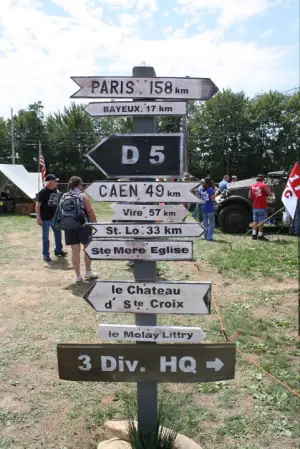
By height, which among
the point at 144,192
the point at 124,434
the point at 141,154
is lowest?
the point at 124,434

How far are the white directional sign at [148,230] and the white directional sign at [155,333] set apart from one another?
1.64 feet

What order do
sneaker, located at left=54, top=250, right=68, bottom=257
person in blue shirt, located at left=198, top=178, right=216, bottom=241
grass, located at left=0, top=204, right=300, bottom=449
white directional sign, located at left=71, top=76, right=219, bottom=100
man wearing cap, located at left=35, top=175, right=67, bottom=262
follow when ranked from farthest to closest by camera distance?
person in blue shirt, located at left=198, top=178, right=216, bottom=241, sneaker, located at left=54, top=250, right=68, bottom=257, man wearing cap, located at left=35, top=175, right=67, bottom=262, grass, located at left=0, top=204, right=300, bottom=449, white directional sign, located at left=71, top=76, right=219, bottom=100

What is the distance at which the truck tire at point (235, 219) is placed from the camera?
37.1 feet

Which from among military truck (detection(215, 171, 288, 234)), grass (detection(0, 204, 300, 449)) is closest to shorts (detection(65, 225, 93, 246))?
grass (detection(0, 204, 300, 449))

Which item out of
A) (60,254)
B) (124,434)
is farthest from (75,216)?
(124,434)

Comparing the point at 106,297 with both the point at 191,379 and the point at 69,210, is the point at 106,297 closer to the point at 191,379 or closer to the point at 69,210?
the point at 191,379

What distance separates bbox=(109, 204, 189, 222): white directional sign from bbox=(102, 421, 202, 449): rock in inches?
54.9

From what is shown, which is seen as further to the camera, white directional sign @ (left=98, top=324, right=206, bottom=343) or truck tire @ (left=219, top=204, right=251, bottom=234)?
truck tire @ (left=219, top=204, right=251, bottom=234)

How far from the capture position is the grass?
283 cm

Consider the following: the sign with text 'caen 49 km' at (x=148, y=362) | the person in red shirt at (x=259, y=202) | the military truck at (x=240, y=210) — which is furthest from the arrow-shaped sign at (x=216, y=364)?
the military truck at (x=240, y=210)

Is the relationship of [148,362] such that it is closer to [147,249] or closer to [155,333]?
[155,333]

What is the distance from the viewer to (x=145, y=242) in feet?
7.13

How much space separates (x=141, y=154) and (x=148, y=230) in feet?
1.33

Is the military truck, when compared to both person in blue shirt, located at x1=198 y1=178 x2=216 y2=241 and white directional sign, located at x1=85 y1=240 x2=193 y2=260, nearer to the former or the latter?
person in blue shirt, located at x1=198 y1=178 x2=216 y2=241
